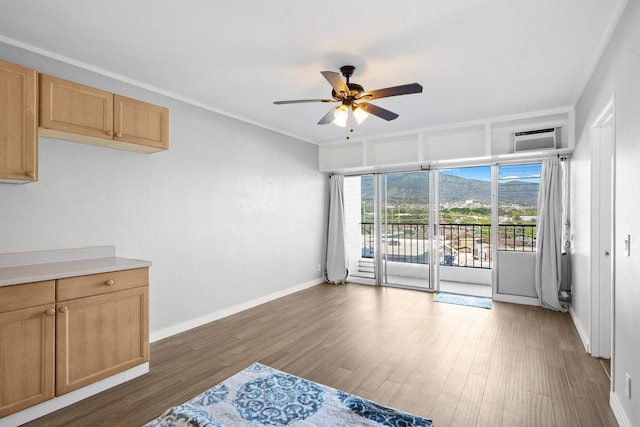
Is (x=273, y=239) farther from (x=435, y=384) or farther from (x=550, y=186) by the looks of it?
(x=550, y=186)

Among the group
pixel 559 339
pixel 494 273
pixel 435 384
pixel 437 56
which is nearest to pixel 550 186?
pixel 494 273

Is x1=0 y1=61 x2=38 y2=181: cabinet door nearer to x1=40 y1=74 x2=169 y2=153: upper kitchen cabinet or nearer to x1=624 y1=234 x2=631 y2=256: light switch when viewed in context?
x1=40 y1=74 x2=169 y2=153: upper kitchen cabinet

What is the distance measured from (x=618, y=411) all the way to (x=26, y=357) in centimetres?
382

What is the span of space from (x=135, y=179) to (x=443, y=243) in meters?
5.25

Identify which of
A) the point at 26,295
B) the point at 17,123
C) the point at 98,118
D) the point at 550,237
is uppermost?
the point at 98,118

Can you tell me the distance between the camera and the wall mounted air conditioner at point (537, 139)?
14.1 feet

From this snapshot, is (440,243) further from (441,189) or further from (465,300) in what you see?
(465,300)

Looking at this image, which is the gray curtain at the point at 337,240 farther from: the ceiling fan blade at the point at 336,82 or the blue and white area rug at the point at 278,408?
the blue and white area rug at the point at 278,408

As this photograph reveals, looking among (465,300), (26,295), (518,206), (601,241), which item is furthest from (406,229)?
(26,295)

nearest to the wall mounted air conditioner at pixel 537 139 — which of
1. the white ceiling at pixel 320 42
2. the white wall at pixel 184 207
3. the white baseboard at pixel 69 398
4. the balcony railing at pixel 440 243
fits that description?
the white ceiling at pixel 320 42

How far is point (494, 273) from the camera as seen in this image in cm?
498

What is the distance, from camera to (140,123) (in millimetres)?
3002

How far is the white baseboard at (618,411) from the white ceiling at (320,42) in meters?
2.55

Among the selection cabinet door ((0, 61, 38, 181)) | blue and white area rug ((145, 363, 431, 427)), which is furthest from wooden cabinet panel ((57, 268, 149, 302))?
blue and white area rug ((145, 363, 431, 427))
